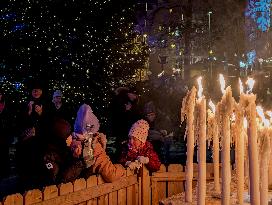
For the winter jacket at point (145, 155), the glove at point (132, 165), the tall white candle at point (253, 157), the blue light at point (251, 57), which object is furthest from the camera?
the blue light at point (251, 57)

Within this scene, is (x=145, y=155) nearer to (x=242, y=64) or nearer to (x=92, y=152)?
(x=92, y=152)

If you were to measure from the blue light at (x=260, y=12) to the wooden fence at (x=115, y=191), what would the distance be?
2133 cm

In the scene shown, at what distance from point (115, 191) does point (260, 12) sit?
76.9 ft

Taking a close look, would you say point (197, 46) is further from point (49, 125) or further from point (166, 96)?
point (49, 125)

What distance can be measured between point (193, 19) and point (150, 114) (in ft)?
68.2

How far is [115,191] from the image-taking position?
5.36m

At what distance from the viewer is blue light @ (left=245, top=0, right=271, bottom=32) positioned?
25.6 m

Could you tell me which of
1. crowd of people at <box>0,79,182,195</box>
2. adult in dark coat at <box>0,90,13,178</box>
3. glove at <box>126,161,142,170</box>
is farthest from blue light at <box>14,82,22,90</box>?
glove at <box>126,161,142,170</box>

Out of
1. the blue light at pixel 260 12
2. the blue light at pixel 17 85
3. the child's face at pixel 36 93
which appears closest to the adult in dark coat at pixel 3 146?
the child's face at pixel 36 93

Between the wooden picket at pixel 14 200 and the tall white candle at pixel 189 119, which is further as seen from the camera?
the wooden picket at pixel 14 200

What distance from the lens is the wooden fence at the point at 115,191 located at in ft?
13.4

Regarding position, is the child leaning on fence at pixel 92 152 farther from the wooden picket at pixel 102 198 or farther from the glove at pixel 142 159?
the glove at pixel 142 159

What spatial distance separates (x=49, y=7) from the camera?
11289 millimetres

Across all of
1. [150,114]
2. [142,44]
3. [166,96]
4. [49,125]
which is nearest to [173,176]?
[49,125]
